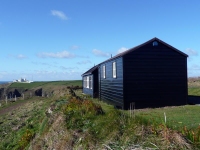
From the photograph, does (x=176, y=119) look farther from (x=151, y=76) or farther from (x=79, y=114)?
(x=151, y=76)

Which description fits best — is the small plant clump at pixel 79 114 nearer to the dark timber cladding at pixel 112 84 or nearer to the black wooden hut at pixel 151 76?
the black wooden hut at pixel 151 76

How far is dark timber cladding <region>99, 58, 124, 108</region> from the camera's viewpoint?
17250mm

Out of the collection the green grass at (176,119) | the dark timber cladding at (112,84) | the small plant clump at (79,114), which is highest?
the dark timber cladding at (112,84)

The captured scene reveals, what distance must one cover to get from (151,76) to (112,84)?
325cm

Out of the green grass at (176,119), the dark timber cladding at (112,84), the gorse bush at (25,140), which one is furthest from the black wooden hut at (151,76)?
the gorse bush at (25,140)

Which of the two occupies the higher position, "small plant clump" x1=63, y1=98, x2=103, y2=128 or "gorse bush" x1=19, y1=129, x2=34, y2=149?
"small plant clump" x1=63, y1=98, x2=103, y2=128

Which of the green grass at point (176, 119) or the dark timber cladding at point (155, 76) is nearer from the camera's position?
the green grass at point (176, 119)

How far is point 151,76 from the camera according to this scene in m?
17.3

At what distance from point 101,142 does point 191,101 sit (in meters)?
15.8

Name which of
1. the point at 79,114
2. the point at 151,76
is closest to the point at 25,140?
the point at 79,114

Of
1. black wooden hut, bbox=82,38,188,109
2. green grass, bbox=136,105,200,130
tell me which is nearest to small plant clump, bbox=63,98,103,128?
green grass, bbox=136,105,200,130

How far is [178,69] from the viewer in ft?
58.5

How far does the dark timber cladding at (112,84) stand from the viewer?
56.6ft

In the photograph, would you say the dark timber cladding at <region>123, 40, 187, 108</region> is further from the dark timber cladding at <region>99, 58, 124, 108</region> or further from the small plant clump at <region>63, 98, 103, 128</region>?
the small plant clump at <region>63, 98, 103, 128</region>
